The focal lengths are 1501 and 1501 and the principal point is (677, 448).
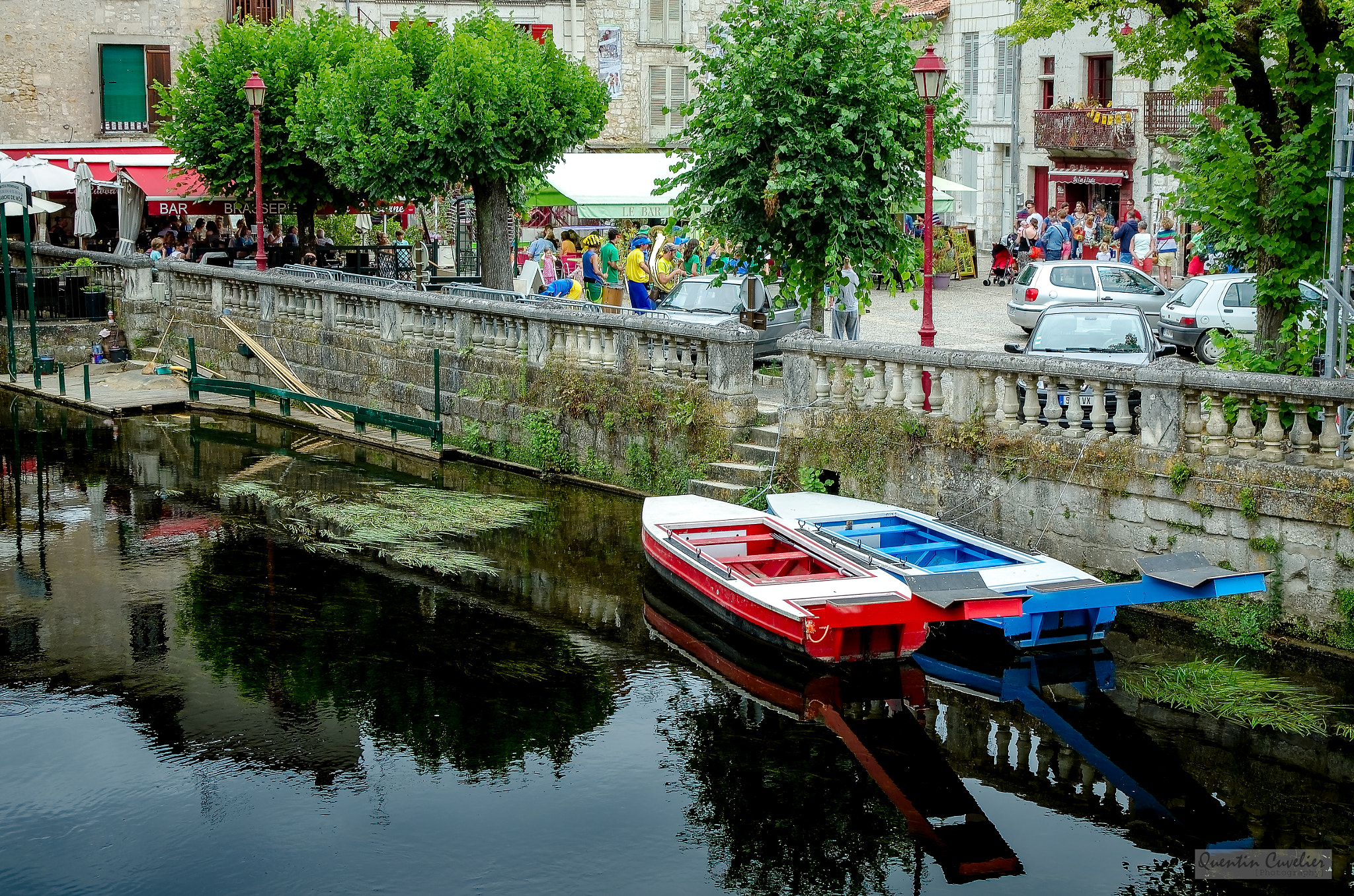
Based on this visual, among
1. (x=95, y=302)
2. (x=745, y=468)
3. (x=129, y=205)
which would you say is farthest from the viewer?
(x=129, y=205)

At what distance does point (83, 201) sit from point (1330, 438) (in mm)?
22527

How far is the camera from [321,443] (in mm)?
18266

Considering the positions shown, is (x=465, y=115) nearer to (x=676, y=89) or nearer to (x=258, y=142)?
(x=258, y=142)

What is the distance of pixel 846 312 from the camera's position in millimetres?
17250

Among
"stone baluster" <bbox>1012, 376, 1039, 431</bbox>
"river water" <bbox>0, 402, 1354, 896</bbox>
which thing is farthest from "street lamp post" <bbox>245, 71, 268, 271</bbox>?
"stone baluster" <bbox>1012, 376, 1039, 431</bbox>

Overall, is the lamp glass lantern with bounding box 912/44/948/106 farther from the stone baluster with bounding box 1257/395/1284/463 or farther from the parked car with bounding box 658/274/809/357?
the parked car with bounding box 658/274/809/357

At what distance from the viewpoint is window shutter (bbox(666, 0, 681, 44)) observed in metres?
35.5

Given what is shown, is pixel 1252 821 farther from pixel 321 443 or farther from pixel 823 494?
pixel 321 443

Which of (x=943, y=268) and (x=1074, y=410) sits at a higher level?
(x=943, y=268)

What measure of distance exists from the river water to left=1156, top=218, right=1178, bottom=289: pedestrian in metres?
18.2

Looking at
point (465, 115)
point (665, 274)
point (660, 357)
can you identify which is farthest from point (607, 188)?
point (660, 357)

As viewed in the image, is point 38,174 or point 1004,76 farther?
point 1004,76

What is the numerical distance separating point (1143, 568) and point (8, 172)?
2144 centimetres

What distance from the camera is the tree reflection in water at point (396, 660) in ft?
31.3
